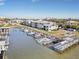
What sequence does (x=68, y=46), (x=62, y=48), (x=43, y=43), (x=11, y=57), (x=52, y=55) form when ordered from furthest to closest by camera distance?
(x=43, y=43) → (x=68, y=46) → (x=62, y=48) → (x=52, y=55) → (x=11, y=57)

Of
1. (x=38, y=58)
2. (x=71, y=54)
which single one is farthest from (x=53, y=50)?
(x=38, y=58)

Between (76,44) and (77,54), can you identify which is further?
(76,44)

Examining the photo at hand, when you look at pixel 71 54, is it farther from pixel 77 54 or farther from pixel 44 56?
pixel 44 56

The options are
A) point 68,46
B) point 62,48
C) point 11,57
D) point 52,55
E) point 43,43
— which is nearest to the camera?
point 11,57

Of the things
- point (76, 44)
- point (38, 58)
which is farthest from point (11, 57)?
point (76, 44)

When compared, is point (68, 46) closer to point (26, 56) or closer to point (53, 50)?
point (53, 50)

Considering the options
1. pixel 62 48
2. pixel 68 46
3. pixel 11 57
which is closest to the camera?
pixel 11 57

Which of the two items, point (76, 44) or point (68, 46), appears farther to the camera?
point (76, 44)

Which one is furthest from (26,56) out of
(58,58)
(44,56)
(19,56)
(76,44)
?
(76,44)
